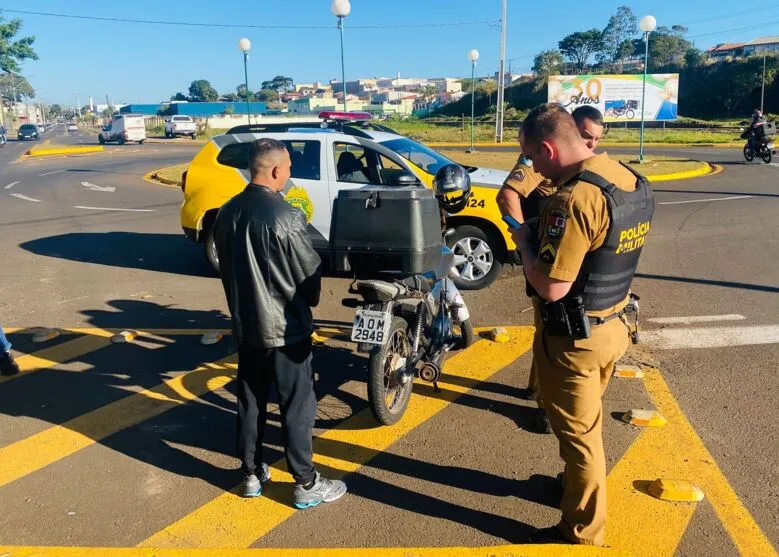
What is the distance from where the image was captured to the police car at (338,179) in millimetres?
7422

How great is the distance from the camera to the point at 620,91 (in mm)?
36438

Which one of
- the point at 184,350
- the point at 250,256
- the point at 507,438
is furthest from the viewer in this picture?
the point at 184,350

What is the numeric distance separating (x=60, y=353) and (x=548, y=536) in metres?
4.41

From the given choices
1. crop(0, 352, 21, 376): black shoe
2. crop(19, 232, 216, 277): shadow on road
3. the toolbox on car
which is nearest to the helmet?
the toolbox on car

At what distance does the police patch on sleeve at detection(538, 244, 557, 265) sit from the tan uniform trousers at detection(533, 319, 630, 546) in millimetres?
390

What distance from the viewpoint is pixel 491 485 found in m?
3.47

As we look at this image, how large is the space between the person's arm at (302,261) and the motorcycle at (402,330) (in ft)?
2.29

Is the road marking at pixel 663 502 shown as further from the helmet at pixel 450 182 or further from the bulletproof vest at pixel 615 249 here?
the helmet at pixel 450 182

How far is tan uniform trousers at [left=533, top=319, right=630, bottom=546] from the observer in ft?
9.00

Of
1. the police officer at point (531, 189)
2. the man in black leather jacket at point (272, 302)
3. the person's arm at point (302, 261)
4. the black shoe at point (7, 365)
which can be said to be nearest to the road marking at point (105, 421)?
the black shoe at point (7, 365)

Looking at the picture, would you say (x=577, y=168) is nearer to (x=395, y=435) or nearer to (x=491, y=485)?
(x=491, y=485)

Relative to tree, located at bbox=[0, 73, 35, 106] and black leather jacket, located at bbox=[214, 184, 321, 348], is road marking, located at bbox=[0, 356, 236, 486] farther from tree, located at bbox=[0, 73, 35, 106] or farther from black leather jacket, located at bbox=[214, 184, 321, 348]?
tree, located at bbox=[0, 73, 35, 106]

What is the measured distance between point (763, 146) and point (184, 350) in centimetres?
2050

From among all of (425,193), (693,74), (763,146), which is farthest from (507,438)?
(693,74)
